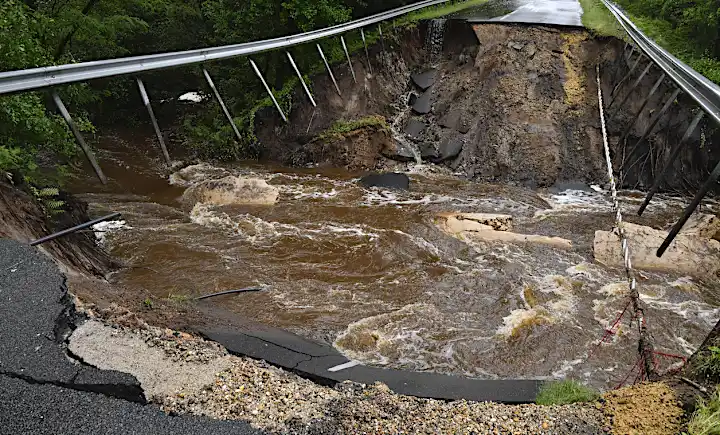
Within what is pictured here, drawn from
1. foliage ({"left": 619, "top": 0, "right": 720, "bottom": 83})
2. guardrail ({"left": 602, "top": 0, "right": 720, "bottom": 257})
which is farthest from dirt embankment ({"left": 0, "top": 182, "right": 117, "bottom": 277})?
foliage ({"left": 619, "top": 0, "right": 720, "bottom": 83})

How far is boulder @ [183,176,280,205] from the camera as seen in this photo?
10.5 metres

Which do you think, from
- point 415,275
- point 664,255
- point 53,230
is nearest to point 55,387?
point 53,230

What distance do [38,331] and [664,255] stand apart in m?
8.95

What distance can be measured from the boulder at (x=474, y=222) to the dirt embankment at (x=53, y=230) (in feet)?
19.7

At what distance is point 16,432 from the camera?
257cm

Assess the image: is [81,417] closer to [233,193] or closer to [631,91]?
[233,193]

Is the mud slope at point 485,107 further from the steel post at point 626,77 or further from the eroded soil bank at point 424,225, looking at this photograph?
the steel post at point 626,77

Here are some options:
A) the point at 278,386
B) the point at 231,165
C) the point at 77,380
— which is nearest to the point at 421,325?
the point at 278,386

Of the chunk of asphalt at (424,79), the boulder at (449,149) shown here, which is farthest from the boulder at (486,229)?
the chunk of asphalt at (424,79)

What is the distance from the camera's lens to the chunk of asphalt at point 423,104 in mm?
14711

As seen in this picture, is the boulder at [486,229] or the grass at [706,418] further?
the boulder at [486,229]

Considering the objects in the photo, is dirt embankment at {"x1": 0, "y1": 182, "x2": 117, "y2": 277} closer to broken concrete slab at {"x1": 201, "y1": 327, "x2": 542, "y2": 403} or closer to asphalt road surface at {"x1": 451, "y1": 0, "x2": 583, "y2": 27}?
broken concrete slab at {"x1": 201, "y1": 327, "x2": 542, "y2": 403}

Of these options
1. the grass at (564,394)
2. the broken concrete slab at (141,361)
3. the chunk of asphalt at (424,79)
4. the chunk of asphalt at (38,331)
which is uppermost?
the chunk of asphalt at (38,331)

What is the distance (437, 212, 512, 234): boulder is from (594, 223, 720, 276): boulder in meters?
1.70
